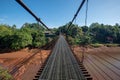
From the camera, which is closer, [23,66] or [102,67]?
[23,66]

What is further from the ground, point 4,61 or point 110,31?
point 110,31

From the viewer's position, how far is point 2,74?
548 inches

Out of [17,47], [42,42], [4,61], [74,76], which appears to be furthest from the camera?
[42,42]

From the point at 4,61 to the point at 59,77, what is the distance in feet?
79.9

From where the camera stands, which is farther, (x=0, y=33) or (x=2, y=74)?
(x=0, y=33)

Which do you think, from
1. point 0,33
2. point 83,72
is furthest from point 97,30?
→ point 83,72

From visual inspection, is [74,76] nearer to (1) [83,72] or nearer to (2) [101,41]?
(1) [83,72]

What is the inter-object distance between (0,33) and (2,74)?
2371 cm

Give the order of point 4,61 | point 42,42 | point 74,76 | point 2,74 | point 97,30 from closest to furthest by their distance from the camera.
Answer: point 74,76, point 2,74, point 4,61, point 42,42, point 97,30

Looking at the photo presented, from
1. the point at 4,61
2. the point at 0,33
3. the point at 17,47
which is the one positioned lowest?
the point at 4,61

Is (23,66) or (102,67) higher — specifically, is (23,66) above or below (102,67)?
above

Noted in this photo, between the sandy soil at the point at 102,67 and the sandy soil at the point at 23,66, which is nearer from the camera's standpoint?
the sandy soil at the point at 102,67

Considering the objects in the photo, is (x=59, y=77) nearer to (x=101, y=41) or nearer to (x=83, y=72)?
(x=83, y=72)

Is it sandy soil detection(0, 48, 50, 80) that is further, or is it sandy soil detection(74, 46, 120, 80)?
Result: sandy soil detection(0, 48, 50, 80)
